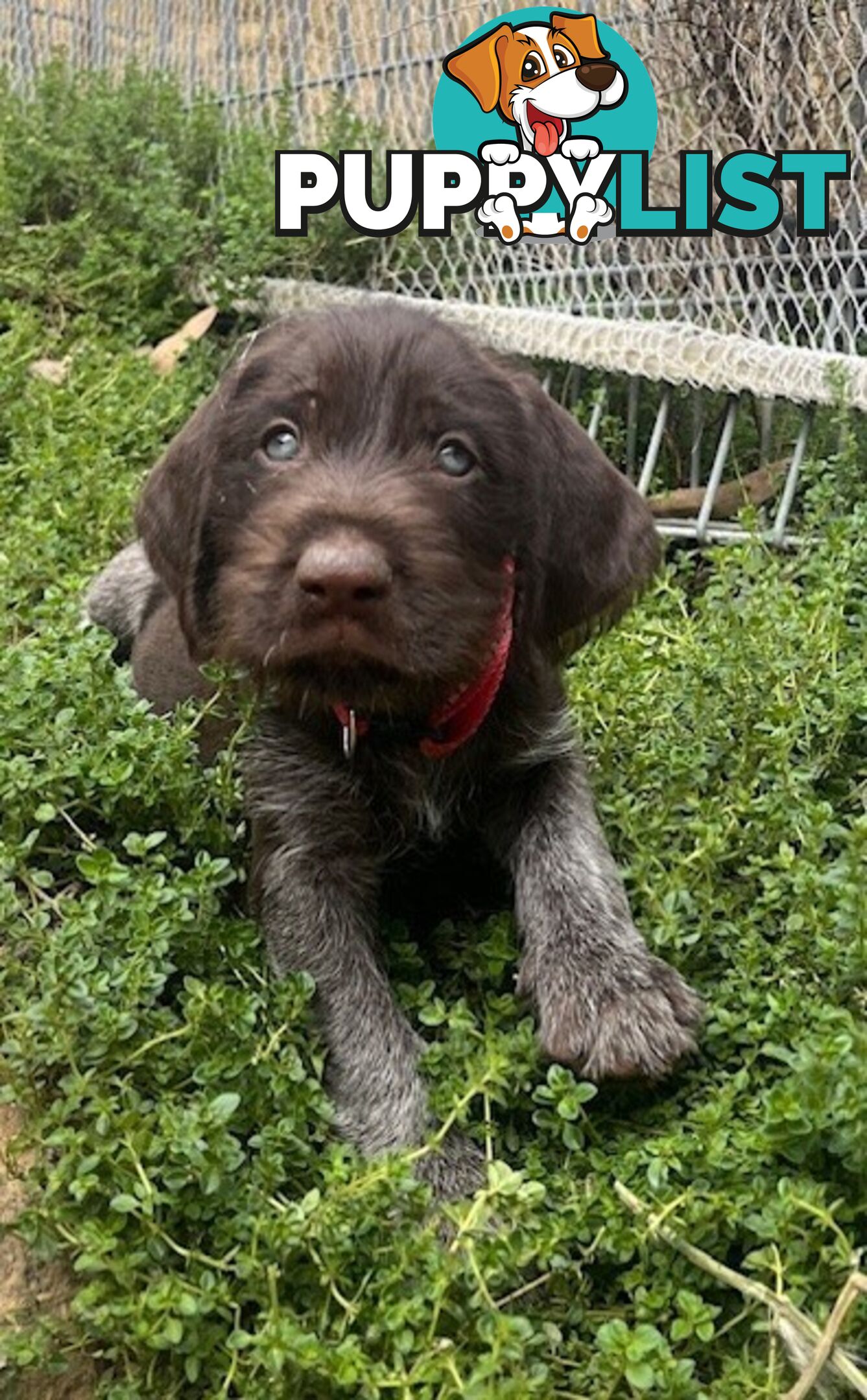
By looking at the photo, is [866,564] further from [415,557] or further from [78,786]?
[78,786]

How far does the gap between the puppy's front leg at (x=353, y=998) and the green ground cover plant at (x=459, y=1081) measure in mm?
78

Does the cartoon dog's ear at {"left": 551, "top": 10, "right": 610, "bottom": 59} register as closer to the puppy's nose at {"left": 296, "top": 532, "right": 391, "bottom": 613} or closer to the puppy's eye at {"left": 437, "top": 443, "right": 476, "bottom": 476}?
the puppy's eye at {"left": 437, "top": 443, "right": 476, "bottom": 476}

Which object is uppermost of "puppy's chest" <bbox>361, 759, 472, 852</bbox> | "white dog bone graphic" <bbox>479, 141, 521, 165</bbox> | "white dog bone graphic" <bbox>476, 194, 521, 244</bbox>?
"white dog bone graphic" <bbox>479, 141, 521, 165</bbox>

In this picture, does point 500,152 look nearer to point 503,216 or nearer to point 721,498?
point 503,216

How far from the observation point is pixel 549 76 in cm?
632

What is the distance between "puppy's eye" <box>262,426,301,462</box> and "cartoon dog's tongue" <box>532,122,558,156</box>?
3.53m

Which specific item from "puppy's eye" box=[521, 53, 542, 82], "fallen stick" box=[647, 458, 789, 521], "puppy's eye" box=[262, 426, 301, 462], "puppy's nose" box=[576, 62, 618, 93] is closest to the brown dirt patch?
"puppy's eye" box=[262, 426, 301, 462]

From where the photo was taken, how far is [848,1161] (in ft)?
7.69

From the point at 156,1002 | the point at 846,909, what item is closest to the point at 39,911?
the point at 156,1002

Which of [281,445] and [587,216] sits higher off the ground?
[587,216]

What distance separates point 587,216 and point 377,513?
391 cm

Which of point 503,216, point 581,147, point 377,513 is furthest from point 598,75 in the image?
point 377,513

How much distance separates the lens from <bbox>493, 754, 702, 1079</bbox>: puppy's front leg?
2914mm

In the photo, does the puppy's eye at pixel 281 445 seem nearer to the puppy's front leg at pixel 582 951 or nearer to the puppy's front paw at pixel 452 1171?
the puppy's front leg at pixel 582 951
